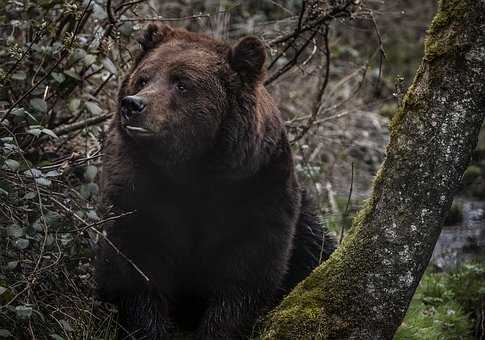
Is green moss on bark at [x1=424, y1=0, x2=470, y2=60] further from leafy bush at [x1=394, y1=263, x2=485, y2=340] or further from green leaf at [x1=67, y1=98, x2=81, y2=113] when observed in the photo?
green leaf at [x1=67, y1=98, x2=81, y2=113]

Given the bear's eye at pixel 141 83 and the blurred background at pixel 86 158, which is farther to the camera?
the bear's eye at pixel 141 83

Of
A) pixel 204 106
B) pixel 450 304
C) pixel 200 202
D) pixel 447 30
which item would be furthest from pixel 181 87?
pixel 450 304

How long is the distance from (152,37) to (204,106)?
720 mm

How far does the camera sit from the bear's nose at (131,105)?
14.5 feet

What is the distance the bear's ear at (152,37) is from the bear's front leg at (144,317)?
5.49ft

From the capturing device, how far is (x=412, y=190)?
4.09 meters

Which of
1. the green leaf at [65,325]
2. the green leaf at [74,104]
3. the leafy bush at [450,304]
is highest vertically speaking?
the green leaf at [74,104]

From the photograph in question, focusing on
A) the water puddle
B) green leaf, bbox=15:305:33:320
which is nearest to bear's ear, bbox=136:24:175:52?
green leaf, bbox=15:305:33:320

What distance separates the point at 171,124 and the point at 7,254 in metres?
1.24

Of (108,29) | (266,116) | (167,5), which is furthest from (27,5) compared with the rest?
(167,5)

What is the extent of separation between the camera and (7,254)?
4543mm

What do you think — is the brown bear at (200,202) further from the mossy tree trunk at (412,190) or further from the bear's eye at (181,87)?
the mossy tree trunk at (412,190)

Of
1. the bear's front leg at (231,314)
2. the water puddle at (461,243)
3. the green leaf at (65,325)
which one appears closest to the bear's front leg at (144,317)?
the bear's front leg at (231,314)

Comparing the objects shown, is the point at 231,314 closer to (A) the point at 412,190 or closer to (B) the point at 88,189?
(B) the point at 88,189
